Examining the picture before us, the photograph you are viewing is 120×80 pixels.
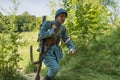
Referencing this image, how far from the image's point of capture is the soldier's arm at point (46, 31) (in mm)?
6583

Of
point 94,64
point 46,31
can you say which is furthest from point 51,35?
point 94,64

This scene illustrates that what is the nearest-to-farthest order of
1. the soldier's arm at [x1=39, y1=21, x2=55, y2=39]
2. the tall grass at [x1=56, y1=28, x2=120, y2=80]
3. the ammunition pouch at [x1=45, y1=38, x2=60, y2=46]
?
the soldier's arm at [x1=39, y1=21, x2=55, y2=39]
the ammunition pouch at [x1=45, y1=38, x2=60, y2=46]
the tall grass at [x1=56, y1=28, x2=120, y2=80]

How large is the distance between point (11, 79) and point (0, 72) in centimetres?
32

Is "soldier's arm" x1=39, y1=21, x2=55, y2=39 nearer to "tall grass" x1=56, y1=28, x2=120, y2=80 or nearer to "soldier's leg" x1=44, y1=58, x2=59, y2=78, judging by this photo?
"soldier's leg" x1=44, y1=58, x2=59, y2=78

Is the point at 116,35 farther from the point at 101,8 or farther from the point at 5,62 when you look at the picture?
the point at 5,62

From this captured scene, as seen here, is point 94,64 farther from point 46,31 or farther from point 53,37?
point 46,31

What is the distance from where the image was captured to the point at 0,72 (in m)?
8.43

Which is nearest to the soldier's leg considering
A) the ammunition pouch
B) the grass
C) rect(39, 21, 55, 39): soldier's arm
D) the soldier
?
the soldier

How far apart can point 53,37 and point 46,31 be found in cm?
23

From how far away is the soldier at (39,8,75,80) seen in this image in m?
6.69

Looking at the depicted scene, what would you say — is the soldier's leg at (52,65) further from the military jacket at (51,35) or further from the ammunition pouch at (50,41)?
the ammunition pouch at (50,41)

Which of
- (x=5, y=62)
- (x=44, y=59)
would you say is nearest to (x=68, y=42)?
(x=44, y=59)

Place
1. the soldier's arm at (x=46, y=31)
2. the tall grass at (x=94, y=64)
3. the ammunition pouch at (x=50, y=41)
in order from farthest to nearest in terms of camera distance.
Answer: the tall grass at (x=94, y=64) < the ammunition pouch at (x=50, y=41) < the soldier's arm at (x=46, y=31)

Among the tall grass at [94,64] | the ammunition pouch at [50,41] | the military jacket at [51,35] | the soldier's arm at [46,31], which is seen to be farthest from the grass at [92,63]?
the soldier's arm at [46,31]
